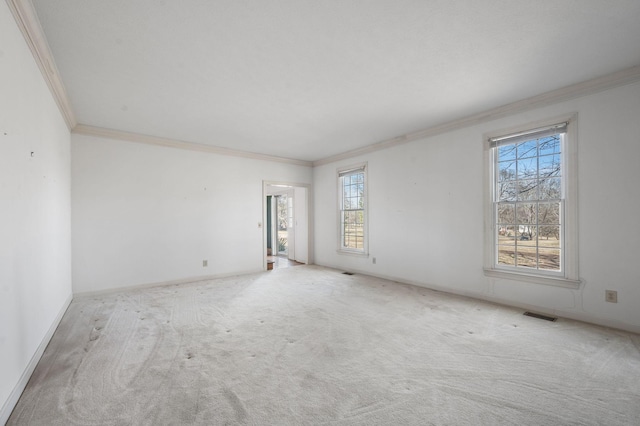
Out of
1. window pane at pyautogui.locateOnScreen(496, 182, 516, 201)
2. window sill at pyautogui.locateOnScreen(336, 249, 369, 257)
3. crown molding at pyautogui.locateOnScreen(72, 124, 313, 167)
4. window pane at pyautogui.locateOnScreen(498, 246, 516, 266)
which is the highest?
crown molding at pyautogui.locateOnScreen(72, 124, 313, 167)

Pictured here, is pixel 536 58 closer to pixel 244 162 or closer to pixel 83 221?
pixel 244 162

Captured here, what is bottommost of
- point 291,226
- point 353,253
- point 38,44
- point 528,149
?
point 353,253

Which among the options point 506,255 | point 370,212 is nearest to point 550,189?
point 506,255

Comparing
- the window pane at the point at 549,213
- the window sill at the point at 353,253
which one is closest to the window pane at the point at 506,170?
the window pane at the point at 549,213

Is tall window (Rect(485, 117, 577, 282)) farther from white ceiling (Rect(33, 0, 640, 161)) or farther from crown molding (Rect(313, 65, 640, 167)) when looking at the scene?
white ceiling (Rect(33, 0, 640, 161))

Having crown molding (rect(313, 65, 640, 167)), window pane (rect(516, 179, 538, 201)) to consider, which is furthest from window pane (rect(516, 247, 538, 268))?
crown molding (rect(313, 65, 640, 167))

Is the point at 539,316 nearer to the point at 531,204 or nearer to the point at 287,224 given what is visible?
the point at 531,204

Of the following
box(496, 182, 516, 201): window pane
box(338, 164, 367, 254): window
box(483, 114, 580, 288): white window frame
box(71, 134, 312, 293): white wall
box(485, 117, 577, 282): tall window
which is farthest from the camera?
box(338, 164, 367, 254): window

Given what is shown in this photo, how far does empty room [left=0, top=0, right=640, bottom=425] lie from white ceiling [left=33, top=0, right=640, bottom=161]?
2 centimetres

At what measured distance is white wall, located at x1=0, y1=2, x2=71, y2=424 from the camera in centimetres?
175

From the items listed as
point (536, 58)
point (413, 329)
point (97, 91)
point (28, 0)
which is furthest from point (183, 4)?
point (413, 329)

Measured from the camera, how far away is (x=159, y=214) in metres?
4.97

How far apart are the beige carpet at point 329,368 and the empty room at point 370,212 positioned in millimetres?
20

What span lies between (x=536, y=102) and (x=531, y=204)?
127 cm
